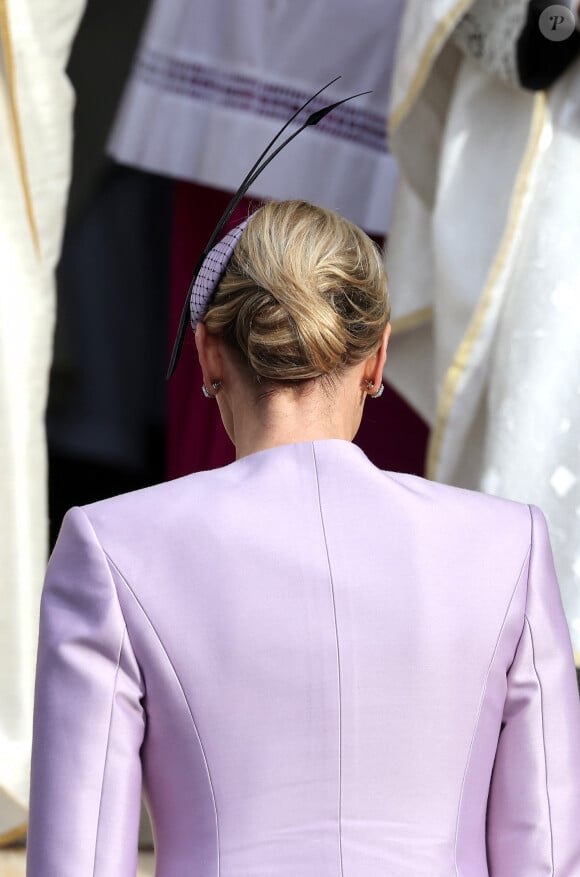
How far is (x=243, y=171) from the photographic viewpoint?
184cm

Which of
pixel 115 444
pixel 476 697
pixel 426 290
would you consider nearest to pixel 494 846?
pixel 476 697

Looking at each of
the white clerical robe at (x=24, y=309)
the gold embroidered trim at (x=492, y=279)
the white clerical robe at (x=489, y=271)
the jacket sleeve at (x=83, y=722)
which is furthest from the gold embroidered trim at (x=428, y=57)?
the jacket sleeve at (x=83, y=722)

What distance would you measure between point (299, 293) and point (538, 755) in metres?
0.32

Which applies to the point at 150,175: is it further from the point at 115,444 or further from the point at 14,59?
the point at 14,59

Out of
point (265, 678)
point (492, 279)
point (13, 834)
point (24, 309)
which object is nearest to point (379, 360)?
point (265, 678)

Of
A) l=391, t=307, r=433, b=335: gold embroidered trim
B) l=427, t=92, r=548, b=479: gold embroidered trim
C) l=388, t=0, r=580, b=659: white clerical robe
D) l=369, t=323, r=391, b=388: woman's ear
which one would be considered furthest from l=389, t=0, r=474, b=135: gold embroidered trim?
l=369, t=323, r=391, b=388: woman's ear

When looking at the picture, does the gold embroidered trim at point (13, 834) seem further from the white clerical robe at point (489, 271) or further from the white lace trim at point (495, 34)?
the white lace trim at point (495, 34)

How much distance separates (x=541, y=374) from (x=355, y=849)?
83 cm

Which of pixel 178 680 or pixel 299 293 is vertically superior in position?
pixel 299 293
